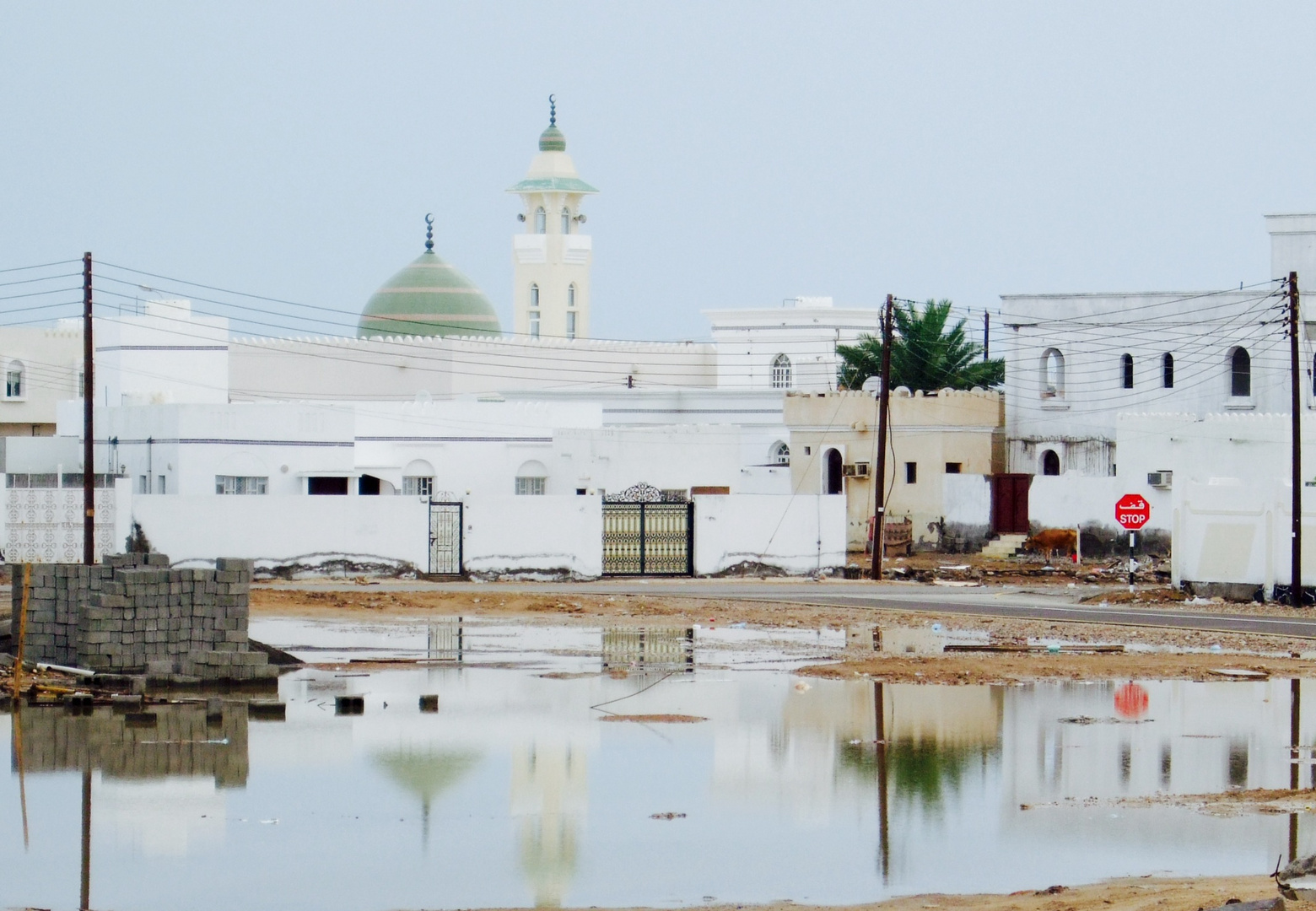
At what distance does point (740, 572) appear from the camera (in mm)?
38906

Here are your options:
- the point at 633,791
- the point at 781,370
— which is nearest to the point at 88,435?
the point at 633,791

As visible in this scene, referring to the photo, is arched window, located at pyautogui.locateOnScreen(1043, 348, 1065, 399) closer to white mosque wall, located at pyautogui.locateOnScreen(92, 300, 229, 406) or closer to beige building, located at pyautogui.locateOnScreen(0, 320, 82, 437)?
white mosque wall, located at pyautogui.locateOnScreen(92, 300, 229, 406)

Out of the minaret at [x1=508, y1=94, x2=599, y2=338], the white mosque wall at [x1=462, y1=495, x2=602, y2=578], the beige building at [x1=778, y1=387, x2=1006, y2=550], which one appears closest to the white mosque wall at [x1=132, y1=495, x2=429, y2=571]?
the white mosque wall at [x1=462, y1=495, x2=602, y2=578]

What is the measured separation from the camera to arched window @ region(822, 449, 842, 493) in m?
52.2

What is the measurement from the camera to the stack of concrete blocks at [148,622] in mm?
19750

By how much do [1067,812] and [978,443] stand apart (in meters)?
38.8

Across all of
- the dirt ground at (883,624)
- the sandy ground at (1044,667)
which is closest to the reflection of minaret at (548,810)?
the sandy ground at (1044,667)

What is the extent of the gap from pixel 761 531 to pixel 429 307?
4160 cm

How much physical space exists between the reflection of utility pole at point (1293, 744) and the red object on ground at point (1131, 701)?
4.55ft

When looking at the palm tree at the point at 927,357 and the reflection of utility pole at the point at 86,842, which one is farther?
the palm tree at the point at 927,357

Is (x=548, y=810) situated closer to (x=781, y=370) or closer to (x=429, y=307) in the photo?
(x=781, y=370)

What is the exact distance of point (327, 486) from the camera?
4884 centimetres

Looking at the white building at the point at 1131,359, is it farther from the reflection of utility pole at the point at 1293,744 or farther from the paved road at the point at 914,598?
the reflection of utility pole at the point at 1293,744

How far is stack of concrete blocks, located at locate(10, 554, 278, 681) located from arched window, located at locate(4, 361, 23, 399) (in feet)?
149
